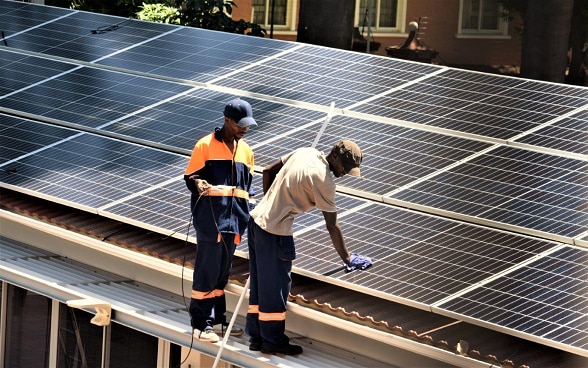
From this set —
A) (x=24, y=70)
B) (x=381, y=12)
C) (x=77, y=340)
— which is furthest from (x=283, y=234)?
(x=381, y=12)

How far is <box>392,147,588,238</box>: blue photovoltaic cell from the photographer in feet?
35.6

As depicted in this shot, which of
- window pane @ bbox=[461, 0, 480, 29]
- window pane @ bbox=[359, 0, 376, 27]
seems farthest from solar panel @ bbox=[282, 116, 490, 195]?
window pane @ bbox=[461, 0, 480, 29]

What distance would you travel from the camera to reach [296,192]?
33.5ft

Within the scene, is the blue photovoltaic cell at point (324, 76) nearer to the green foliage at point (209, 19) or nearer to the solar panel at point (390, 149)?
the solar panel at point (390, 149)

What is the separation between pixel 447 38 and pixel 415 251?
23.8 m

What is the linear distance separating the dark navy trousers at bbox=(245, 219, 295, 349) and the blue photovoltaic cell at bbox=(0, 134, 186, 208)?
2.54 meters

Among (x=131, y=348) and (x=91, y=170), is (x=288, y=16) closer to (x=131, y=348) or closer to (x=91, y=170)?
(x=91, y=170)

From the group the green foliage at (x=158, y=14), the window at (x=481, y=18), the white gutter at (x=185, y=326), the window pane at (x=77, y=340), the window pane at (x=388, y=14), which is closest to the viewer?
the white gutter at (x=185, y=326)

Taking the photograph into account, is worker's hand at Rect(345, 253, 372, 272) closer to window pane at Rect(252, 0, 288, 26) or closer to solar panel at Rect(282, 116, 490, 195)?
solar panel at Rect(282, 116, 490, 195)

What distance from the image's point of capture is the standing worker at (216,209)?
35.1ft

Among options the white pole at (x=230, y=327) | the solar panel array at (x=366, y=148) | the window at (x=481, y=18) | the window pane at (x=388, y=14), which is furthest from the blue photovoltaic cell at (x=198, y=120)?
the window pane at (x=388, y=14)

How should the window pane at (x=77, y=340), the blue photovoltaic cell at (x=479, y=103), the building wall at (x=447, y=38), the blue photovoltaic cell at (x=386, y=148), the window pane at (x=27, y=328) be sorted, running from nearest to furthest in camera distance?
1. the blue photovoltaic cell at (x=386, y=148)
2. the window pane at (x=77, y=340)
3. the blue photovoltaic cell at (x=479, y=103)
4. the window pane at (x=27, y=328)
5. the building wall at (x=447, y=38)

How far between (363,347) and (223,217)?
1.62 metres

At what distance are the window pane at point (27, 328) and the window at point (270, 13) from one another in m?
22.4
